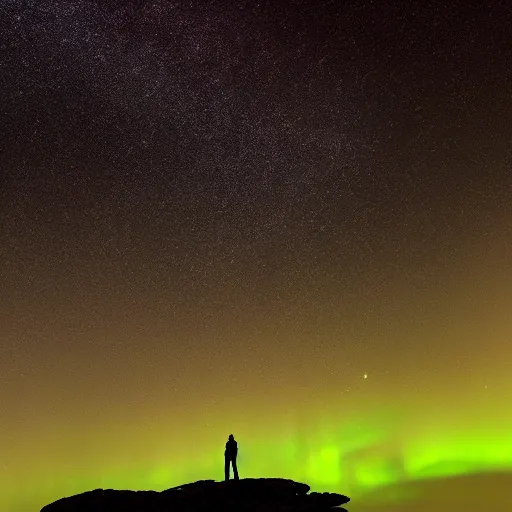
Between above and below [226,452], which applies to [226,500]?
below

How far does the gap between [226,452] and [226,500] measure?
8.11ft

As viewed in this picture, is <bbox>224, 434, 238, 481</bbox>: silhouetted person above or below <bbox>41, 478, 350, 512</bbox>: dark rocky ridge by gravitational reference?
above

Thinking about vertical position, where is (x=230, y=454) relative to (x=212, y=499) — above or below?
above

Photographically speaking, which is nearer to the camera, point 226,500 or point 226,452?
point 226,500

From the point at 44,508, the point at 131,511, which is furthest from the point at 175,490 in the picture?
the point at 44,508

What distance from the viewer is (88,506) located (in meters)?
28.8

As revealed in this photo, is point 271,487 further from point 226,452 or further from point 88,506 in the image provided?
point 88,506

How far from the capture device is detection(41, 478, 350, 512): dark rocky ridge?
93.1 feet

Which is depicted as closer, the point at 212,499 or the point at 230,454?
the point at 212,499

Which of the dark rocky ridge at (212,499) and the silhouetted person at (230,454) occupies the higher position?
the silhouetted person at (230,454)

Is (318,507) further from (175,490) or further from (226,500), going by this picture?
(175,490)

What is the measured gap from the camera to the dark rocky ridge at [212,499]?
2838cm

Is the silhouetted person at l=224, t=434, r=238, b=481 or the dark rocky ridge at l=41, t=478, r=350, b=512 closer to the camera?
the dark rocky ridge at l=41, t=478, r=350, b=512

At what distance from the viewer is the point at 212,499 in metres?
28.6
